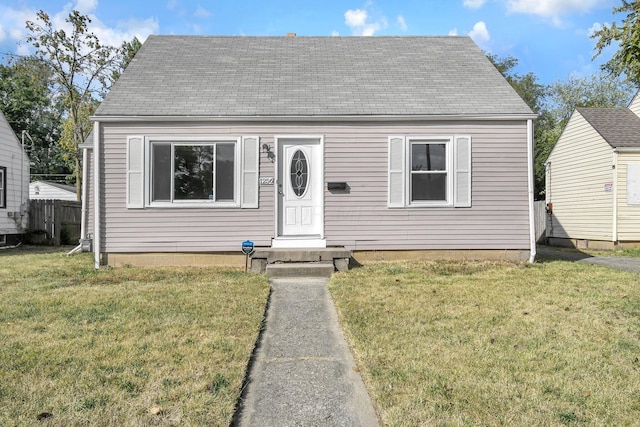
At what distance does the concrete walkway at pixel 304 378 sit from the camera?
262 centimetres

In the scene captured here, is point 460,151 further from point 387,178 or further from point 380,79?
point 380,79

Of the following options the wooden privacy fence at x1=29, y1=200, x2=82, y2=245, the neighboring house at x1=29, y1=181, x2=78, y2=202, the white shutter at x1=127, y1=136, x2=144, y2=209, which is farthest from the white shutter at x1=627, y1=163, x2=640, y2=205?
the neighboring house at x1=29, y1=181, x2=78, y2=202

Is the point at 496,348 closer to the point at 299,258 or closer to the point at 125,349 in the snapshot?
the point at 125,349

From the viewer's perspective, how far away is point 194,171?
27.4ft

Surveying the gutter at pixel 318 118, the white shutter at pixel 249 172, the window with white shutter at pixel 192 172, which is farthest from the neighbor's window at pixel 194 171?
the gutter at pixel 318 118

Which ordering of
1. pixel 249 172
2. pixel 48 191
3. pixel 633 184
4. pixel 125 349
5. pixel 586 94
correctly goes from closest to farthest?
pixel 125 349, pixel 249 172, pixel 633 184, pixel 48 191, pixel 586 94

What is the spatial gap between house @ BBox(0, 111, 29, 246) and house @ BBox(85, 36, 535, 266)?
7.75 metres

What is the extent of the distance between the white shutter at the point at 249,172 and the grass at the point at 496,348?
253 centimetres

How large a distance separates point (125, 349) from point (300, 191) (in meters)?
5.31

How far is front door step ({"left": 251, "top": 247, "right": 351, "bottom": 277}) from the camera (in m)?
7.55

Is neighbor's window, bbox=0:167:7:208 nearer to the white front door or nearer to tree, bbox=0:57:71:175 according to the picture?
the white front door

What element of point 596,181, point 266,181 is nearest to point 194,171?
point 266,181

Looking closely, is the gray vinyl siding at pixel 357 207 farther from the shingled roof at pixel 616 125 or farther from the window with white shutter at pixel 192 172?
the shingled roof at pixel 616 125

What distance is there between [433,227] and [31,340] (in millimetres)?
6717
